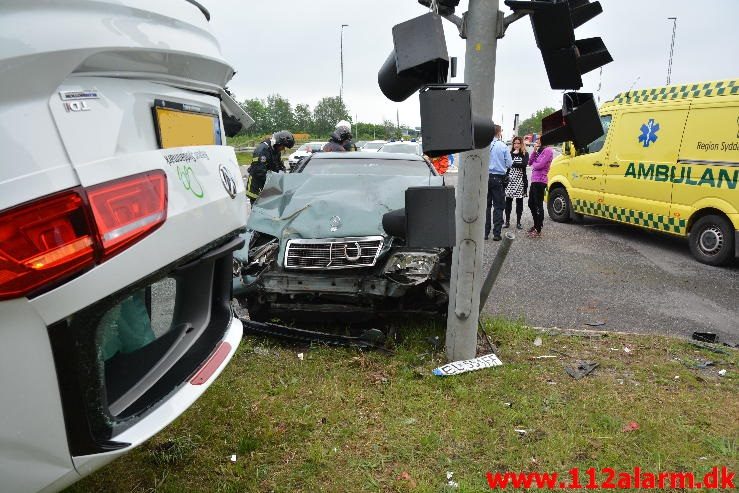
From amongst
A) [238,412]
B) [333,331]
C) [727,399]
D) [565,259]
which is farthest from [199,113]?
[565,259]

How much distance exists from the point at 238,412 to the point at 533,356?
2.13 metres

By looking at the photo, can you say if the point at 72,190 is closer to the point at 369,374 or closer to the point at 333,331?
the point at 369,374

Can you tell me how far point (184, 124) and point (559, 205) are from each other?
30.8 ft

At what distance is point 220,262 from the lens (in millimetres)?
2266

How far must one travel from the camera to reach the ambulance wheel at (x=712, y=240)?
6.71 metres

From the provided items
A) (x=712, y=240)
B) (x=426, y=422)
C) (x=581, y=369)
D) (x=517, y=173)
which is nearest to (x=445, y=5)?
(x=426, y=422)

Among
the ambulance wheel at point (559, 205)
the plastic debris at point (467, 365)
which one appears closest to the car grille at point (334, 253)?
the plastic debris at point (467, 365)

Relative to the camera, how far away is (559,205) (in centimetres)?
1017

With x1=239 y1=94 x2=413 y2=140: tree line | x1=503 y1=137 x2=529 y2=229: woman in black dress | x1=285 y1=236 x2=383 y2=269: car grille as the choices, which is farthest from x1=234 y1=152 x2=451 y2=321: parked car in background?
x1=239 y1=94 x2=413 y2=140: tree line

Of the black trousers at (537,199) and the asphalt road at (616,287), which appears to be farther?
the black trousers at (537,199)

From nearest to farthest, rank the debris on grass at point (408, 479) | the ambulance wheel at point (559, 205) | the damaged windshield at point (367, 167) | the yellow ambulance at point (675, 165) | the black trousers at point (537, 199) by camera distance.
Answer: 1. the debris on grass at point (408, 479)
2. the damaged windshield at point (367, 167)
3. the yellow ambulance at point (675, 165)
4. the black trousers at point (537, 199)
5. the ambulance wheel at point (559, 205)

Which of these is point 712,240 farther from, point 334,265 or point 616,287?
point 334,265

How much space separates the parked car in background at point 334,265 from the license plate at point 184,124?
190 cm

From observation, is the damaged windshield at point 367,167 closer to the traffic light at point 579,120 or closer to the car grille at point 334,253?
the car grille at point 334,253
